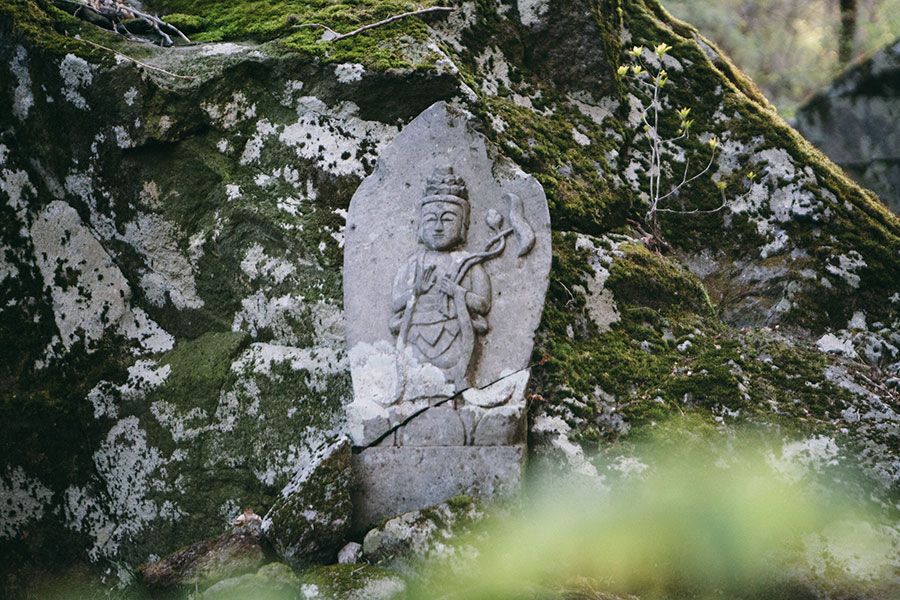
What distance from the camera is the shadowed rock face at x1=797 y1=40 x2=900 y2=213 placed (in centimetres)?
776

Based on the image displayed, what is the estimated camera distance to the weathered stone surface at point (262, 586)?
10.9 ft

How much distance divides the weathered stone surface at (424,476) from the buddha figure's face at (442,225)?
108cm

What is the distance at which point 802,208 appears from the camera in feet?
17.1

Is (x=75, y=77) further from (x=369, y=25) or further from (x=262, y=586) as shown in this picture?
(x=262, y=586)

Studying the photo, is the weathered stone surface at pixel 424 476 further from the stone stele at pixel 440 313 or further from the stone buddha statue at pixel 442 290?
the stone buddha statue at pixel 442 290

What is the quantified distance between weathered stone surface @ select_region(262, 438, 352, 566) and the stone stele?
0.52 ft

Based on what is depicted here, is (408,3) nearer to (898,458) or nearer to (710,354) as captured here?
(710,354)

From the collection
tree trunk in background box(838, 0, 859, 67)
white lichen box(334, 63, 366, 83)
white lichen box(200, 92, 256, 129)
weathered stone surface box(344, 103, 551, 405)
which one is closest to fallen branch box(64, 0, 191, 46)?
white lichen box(200, 92, 256, 129)

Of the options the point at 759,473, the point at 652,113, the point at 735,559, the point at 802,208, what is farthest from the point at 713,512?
the point at 652,113

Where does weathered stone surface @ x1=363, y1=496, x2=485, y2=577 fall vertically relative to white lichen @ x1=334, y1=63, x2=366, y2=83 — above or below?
below

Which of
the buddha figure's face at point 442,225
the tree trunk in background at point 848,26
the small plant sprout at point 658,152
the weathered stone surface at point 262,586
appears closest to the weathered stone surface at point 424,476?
the weathered stone surface at point 262,586

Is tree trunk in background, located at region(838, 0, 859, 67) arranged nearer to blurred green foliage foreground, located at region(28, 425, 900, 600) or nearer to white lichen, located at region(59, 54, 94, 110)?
blurred green foliage foreground, located at region(28, 425, 900, 600)

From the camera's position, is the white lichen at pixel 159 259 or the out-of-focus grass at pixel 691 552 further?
the white lichen at pixel 159 259

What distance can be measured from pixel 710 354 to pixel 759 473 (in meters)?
0.86
